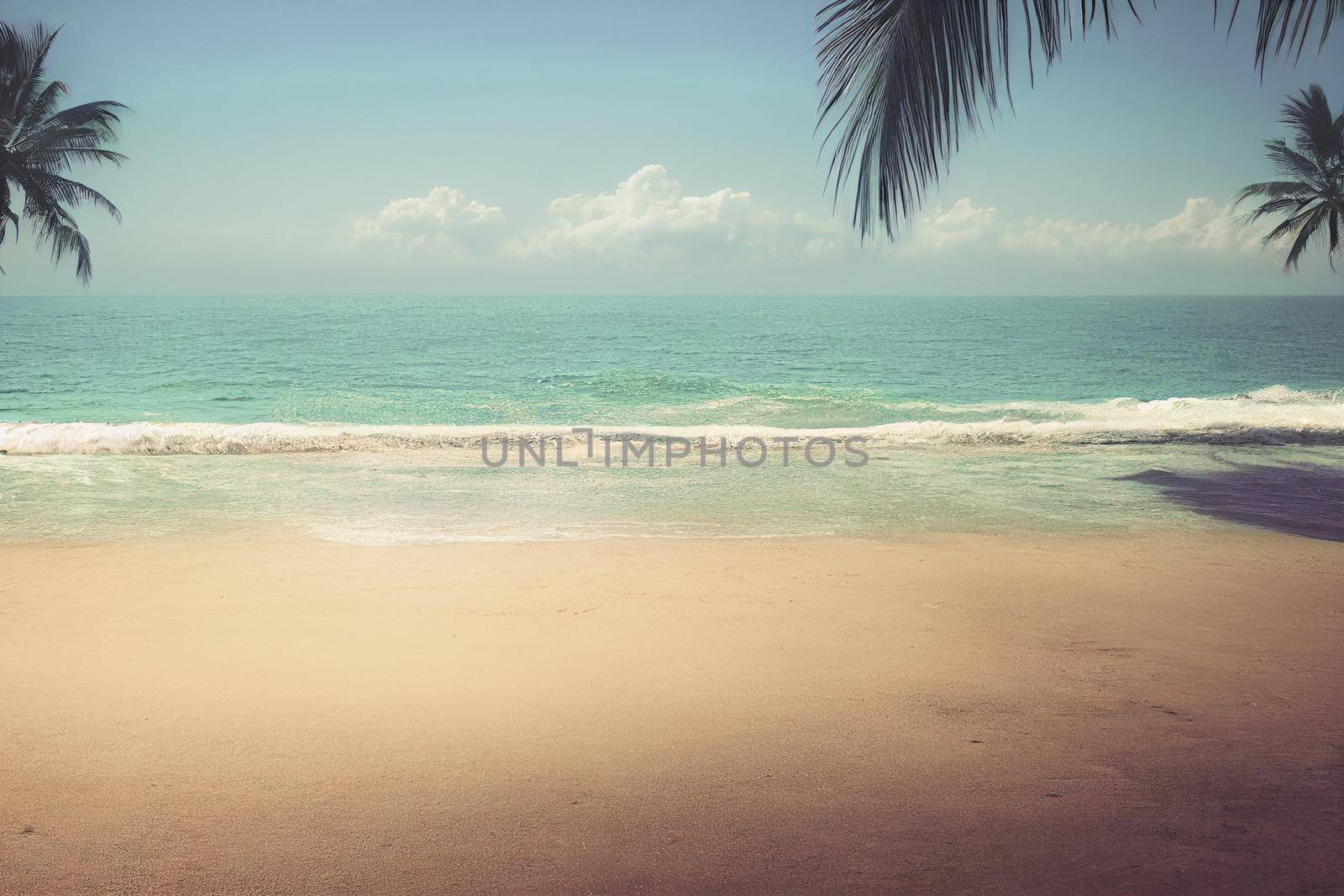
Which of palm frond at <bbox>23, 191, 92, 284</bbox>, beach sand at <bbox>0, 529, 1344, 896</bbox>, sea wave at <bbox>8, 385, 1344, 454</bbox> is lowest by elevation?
beach sand at <bbox>0, 529, 1344, 896</bbox>

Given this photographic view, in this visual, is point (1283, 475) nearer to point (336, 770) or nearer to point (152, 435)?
point (336, 770)

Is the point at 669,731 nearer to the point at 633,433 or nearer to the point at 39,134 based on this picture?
the point at 633,433

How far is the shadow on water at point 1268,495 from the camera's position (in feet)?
26.6

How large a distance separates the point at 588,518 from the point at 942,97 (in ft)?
19.3

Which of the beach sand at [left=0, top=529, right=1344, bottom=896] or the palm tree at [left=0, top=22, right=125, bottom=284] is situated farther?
the palm tree at [left=0, top=22, right=125, bottom=284]

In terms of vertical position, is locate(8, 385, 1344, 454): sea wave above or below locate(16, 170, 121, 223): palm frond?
below

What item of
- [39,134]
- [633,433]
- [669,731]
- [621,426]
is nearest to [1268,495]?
[669,731]

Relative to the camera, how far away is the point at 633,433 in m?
15.0

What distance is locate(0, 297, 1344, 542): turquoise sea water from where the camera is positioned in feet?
27.9

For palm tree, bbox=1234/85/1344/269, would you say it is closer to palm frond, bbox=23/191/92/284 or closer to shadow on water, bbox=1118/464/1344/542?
shadow on water, bbox=1118/464/1344/542

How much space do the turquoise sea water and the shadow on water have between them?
0.44 metres

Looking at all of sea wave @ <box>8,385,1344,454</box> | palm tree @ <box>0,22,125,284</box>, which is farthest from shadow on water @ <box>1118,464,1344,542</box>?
palm tree @ <box>0,22,125,284</box>

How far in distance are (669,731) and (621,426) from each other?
538 inches

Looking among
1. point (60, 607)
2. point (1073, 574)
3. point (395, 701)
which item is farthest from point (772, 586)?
point (60, 607)
